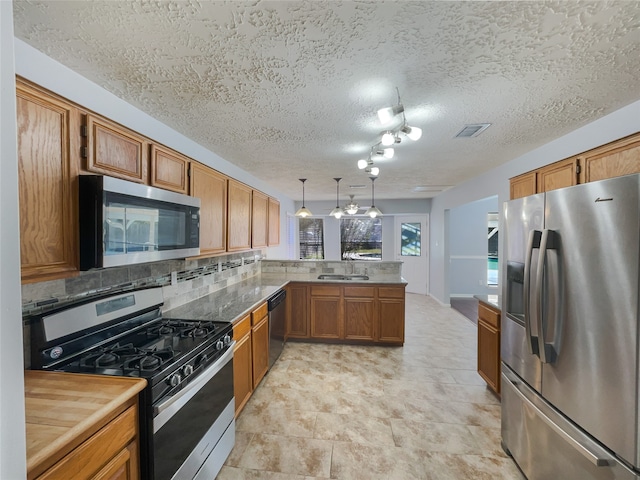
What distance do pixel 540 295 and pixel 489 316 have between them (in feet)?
4.13

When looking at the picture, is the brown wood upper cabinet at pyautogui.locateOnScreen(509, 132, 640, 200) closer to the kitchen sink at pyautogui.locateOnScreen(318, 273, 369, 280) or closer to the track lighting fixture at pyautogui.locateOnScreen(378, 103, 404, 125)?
the track lighting fixture at pyautogui.locateOnScreen(378, 103, 404, 125)

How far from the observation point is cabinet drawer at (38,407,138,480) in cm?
88

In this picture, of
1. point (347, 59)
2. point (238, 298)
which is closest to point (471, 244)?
point (238, 298)

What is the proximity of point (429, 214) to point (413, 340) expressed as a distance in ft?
12.2

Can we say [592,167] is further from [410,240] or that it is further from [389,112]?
[410,240]

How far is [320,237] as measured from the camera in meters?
7.53

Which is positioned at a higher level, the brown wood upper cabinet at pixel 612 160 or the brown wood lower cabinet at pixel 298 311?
the brown wood upper cabinet at pixel 612 160

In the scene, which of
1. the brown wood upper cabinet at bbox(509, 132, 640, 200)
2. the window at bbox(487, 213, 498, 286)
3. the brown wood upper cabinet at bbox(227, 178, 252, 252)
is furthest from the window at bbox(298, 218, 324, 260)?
the brown wood upper cabinet at bbox(509, 132, 640, 200)

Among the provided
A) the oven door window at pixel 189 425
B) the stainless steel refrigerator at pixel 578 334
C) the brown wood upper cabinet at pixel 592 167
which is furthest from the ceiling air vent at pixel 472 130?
the oven door window at pixel 189 425

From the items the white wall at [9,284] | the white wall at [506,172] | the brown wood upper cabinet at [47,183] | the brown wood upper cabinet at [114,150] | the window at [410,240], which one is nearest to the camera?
the white wall at [9,284]

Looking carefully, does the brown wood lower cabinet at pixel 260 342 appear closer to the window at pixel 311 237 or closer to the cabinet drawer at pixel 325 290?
the cabinet drawer at pixel 325 290

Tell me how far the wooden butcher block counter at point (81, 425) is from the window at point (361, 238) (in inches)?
255

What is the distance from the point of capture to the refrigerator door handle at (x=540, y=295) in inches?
57.5

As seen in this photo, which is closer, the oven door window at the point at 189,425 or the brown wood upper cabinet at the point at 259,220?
the oven door window at the point at 189,425
